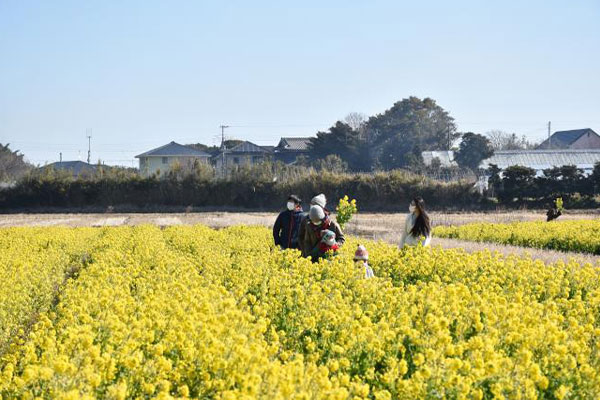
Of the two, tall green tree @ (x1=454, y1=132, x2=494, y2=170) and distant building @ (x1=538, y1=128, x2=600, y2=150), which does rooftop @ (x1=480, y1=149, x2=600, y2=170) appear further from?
distant building @ (x1=538, y1=128, x2=600, y2=150)

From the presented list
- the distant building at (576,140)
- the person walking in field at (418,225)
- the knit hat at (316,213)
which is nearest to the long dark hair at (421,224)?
the person walking in field at (418,225)

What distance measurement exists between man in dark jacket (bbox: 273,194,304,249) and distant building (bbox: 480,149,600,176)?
47.4m

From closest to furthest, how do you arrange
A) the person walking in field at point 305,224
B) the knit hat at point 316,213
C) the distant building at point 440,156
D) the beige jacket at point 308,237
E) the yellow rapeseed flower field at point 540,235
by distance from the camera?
the knit hat at point 316,213 < the beige jacket at point 308,237 < the person walking in field at point 305,224 < the yellow rapeseed flower field at point 540,235 < the distant building at point 440,156

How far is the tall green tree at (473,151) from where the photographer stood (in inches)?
2328

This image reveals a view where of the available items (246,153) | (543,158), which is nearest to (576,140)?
(543,158)

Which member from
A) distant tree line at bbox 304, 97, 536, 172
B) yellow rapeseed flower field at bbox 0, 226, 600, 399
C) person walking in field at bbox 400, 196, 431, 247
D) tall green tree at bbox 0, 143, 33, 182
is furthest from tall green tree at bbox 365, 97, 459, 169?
yellow rapeseed flower field at bbox 0, 226, 600, 399

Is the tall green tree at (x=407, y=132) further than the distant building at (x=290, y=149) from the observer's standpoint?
No

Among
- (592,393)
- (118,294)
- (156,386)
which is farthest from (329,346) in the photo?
(118,294)

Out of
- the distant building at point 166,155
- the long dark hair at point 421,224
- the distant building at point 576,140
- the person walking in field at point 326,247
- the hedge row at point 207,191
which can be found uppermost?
the distant building at point 576,140

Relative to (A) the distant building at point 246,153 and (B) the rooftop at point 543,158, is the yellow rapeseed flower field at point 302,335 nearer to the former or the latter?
(B) the rooftop at point 543,158

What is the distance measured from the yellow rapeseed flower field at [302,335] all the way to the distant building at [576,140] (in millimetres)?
77219

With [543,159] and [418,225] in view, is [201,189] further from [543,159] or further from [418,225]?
[418,225]

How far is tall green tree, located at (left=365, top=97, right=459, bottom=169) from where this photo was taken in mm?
63344

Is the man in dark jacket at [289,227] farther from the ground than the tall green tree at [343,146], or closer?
closer
